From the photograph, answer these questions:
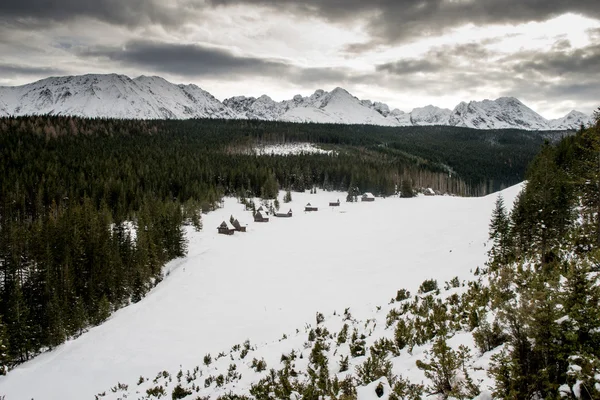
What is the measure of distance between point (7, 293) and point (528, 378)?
1703 inches

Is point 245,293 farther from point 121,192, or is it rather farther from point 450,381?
point 121,192

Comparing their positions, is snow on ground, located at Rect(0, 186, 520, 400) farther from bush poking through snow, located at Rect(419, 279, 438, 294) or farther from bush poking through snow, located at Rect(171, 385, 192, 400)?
bush poking through snow, located at Rect(171, 385, 192, 400)

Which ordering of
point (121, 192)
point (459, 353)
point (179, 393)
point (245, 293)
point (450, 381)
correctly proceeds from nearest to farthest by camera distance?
point (450, 381) < point (459, 353) < point (179, 393) < point (245, 293) < point (121, 192)

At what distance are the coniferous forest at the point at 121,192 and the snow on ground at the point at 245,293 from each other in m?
4.68

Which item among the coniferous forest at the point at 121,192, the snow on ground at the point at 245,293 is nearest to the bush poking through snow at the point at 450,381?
the coniferous forest at the point at 121,192

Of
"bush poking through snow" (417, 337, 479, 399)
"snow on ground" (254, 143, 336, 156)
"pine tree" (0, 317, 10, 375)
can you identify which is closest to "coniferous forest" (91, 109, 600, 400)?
"bush poking through snow" (417, 337, 479, 399)

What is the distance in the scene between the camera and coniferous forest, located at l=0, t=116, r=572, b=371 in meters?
31.5

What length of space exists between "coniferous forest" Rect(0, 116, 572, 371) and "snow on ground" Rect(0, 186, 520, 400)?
468 centimetres

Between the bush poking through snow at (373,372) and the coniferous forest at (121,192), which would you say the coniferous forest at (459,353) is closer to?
the bush poking through snow at (373,372)

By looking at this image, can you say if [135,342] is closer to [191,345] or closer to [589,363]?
[191,345]

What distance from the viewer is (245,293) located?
30.3 m

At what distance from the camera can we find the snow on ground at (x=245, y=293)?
1969 centimetres

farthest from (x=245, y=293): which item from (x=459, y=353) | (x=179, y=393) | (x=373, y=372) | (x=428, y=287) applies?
(x=459, y=353)

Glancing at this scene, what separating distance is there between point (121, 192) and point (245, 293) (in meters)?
59.6
